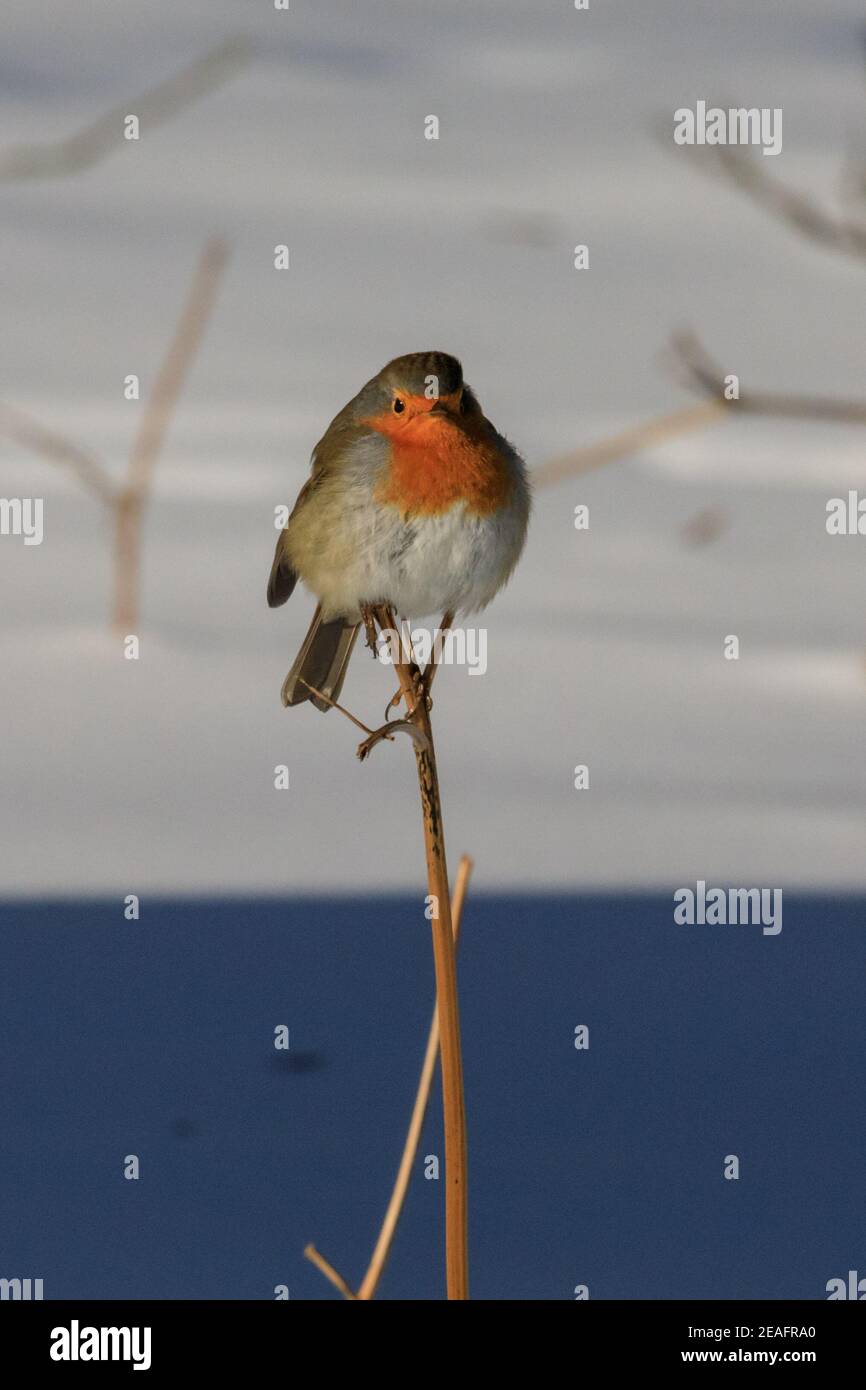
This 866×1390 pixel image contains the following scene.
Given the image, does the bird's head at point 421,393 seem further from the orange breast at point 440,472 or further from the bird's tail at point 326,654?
the bird's tail at point 326,654

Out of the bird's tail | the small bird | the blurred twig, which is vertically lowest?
the blurred twig

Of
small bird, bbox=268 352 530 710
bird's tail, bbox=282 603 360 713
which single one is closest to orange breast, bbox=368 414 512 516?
small bird, bbox=268 352 530 710

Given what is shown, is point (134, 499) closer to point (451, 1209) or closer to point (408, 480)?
point (408, 480)

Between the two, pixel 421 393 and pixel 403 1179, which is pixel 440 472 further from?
pixel 403 1179

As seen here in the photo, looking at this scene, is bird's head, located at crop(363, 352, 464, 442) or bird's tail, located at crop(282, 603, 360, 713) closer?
bird's head, located at crop(363, 352, 464, 442)

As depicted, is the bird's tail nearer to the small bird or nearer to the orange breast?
the small bird
